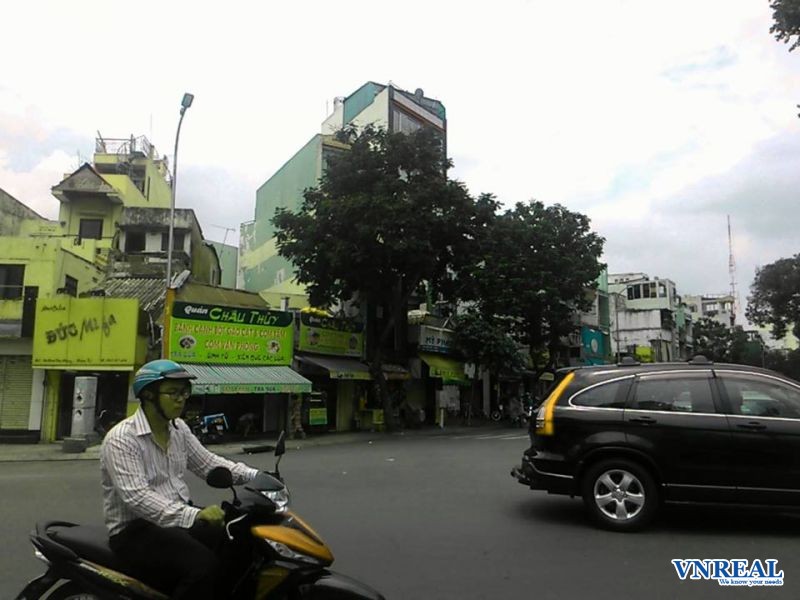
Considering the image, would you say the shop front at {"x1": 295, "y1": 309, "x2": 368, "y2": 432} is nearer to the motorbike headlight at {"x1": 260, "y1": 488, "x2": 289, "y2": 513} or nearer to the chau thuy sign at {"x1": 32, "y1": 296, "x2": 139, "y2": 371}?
the chau thuy sign at {"x1": 32, "y1": 296, "x2": 139, "y2": 371}

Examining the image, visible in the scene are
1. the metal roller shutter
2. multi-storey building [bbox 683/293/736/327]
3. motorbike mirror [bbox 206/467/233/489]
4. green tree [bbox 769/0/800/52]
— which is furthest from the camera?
multi-storey building [bbox 683/293/736/327]

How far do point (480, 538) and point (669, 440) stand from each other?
2.16 meters

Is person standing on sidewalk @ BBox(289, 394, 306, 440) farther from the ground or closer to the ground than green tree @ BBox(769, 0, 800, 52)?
closer to the ground

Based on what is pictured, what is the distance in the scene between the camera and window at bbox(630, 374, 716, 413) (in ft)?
21.5

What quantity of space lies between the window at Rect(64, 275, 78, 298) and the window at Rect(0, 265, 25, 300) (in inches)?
52.4

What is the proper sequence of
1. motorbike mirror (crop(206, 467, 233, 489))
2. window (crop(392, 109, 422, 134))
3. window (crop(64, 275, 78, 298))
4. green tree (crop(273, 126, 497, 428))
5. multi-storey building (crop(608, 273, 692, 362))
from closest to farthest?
1. motorbike mirror (crop(206, 467, 233, 489))
2. window (crop(64, 275, 78, 298))
3. green tree (crop(273, 126, 497, 428))
4. window (crop(392, 109, 422, 134))
5. multi-storey building (crop(608, 273, 692, 362))

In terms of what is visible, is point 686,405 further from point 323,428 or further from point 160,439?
point 323,428

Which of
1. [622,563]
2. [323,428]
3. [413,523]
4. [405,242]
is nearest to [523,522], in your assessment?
[413,523]

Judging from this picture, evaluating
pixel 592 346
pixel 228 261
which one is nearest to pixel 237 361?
pixel 228 261

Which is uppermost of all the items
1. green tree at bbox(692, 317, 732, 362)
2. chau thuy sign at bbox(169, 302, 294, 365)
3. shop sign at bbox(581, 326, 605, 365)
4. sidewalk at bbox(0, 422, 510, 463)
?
green tree at bbox(692, 317, 732, 362)

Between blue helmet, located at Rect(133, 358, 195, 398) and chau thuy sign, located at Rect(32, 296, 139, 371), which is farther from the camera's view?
chau thuy sign, located at Rect(32, 296, 139, 371)

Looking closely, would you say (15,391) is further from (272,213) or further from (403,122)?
(403,122)

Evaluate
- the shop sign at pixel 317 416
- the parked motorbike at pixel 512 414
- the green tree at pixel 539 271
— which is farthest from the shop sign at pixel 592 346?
the shop sign at pixel 317 416

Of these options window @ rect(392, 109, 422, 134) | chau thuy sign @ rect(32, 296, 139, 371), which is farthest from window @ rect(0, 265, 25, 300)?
window @ rect(392, 109, 422, 134)
